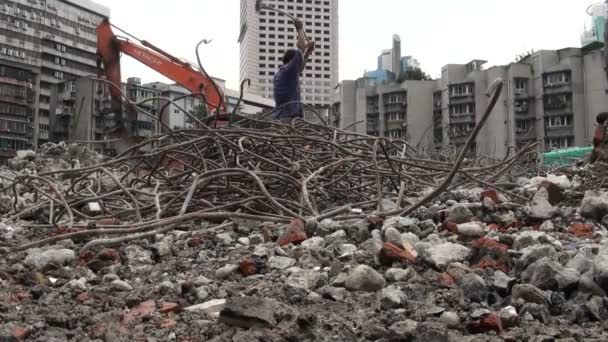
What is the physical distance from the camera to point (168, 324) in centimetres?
133

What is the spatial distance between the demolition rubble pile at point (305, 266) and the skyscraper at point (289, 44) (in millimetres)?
9195

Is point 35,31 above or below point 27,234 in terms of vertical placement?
above

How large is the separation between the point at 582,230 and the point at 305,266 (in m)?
1.13

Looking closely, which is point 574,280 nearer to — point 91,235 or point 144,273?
point 144,273

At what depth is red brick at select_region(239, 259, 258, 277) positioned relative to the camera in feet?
5.74

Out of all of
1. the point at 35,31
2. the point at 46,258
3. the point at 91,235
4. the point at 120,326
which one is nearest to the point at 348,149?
the point at 91,235

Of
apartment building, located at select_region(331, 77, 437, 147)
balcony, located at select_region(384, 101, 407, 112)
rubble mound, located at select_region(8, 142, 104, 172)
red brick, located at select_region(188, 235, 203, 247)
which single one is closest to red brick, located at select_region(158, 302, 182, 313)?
red brick, located at select_region(188, 235, 203, 247)

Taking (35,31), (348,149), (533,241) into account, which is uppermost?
(35,31)

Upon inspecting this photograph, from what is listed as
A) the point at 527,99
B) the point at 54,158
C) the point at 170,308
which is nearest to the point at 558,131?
the point at 527,99

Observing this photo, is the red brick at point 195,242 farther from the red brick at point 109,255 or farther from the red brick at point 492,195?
the red brick at point 492,195

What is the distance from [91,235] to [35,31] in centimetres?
6307

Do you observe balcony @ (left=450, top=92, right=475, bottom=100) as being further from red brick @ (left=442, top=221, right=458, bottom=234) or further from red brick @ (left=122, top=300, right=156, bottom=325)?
red brick @ (left=122, top=300, right=156, bottom=325)

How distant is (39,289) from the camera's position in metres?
1.60

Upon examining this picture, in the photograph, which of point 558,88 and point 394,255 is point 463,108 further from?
point 394,255
